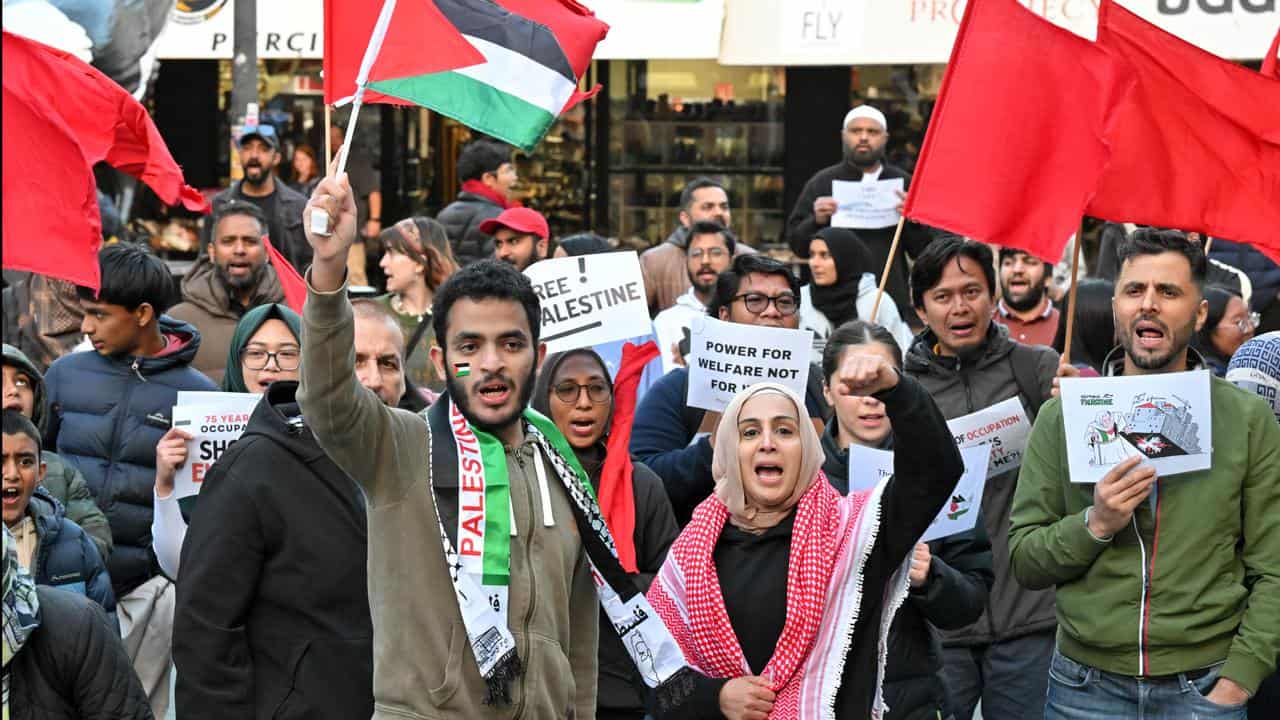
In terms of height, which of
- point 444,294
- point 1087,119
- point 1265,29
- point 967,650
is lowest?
point 967,650

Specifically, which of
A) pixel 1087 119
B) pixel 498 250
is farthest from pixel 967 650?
pixel 498 250

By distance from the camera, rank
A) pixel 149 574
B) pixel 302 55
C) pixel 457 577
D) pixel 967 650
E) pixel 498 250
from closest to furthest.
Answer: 1. pixel 457 577
2. pixel 967 650
3. pixel 149 574
4. pixel 498 250
5. pixel 302 55

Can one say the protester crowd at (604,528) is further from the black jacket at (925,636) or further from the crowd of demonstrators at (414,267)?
the crowd of demonstrators at (414,267)

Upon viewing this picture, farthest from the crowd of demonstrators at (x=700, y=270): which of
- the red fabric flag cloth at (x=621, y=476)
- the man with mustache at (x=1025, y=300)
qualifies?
the red fabric flag cloth at (x=621, y=476)

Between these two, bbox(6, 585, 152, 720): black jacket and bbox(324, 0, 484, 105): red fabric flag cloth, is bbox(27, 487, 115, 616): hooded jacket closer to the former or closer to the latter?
bbox(6, 585, 152, 720): black jacket

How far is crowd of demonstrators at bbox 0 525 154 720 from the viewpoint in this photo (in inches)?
170

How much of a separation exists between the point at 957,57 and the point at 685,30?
6695 millimetres

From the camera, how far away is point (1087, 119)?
20.4 feet

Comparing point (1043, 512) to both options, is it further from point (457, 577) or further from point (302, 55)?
point (302, 55)

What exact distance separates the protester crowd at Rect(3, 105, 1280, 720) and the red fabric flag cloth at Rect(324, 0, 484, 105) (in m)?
0.79

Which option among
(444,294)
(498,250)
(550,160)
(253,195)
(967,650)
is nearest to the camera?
(444,294)

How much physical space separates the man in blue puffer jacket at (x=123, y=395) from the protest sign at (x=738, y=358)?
5.82 feet

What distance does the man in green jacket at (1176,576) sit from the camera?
16.5 feet

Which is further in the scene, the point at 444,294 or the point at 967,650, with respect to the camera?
the point at 967,650
